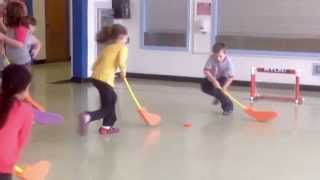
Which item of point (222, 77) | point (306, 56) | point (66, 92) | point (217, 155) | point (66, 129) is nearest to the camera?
point (217, 155)

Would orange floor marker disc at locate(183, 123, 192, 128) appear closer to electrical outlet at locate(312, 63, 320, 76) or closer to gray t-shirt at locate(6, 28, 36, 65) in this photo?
gray t-shirt at locate(6, 28, 36, 65)

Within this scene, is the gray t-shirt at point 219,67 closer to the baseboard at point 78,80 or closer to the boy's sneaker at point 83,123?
the boy's sneaker at point 83,123

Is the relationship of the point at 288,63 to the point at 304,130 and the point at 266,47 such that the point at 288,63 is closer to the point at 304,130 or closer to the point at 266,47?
the point at 266,47

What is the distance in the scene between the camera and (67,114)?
643cm

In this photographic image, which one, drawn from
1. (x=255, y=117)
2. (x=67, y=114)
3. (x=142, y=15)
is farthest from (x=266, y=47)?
(x=67, y=114)

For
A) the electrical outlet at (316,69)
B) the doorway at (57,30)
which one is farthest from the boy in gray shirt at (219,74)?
the doorway at (57,30)

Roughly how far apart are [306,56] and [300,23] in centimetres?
48

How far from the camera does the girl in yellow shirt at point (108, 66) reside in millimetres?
5266

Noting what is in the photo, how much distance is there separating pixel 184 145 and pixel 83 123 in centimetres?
93

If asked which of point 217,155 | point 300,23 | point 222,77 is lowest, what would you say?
point 217,155

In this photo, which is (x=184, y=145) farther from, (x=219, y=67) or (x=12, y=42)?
(x=12, y=42)

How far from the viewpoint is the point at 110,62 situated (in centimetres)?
529

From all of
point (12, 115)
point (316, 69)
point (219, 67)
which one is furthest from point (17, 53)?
point (316, 69)

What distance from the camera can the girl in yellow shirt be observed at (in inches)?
207
